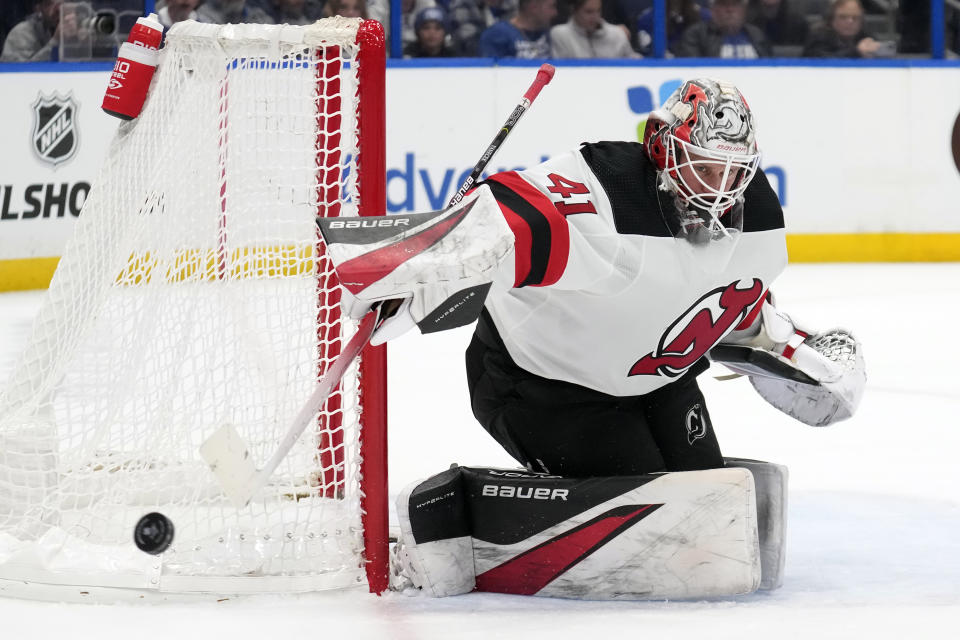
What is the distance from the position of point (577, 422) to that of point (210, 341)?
2.05 ft

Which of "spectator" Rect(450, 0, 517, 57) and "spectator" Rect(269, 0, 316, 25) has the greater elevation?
"spectator" Rect(269, 0, 316, 25)

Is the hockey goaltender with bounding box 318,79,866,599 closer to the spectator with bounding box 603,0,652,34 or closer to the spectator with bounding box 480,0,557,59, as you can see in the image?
the spectator with bounding box 480,0,557,59

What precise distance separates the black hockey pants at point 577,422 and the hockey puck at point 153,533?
22.9 inches

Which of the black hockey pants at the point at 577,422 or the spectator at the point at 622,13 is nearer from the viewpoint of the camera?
the black hockey pants at the point at 577,422

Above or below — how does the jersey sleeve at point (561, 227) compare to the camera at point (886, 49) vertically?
above

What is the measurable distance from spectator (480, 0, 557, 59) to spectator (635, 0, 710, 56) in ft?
1.49

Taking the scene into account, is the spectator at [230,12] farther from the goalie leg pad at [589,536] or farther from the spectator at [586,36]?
the goalie leg pad at [589,536]

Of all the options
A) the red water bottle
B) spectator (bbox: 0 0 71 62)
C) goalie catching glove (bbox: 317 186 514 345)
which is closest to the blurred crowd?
spectator (bbox: 0 0 71 62)

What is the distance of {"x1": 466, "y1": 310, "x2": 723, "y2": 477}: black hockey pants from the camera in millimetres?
2203

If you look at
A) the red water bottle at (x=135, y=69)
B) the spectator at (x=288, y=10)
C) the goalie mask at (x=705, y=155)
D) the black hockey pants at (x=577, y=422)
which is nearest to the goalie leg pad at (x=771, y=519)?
the black hockey pants at (x=577, y=422)

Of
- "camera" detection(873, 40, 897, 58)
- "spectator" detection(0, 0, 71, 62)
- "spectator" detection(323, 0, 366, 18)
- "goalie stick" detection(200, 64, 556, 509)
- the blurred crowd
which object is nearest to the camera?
"goalie stick" detection(200, 64, 556, 509)

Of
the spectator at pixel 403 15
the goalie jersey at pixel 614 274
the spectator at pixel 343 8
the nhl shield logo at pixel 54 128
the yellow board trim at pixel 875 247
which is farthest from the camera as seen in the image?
the yellow board trim at pixel 875 247

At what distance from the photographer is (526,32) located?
6.36 meters

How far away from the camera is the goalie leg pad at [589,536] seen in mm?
2021
